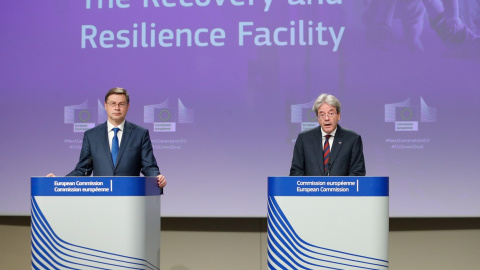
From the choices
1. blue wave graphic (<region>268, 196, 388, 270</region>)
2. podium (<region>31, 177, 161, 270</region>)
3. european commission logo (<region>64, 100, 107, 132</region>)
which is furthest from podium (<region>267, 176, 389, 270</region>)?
european commission logo (<region>64, 100, 107, 132</region>)

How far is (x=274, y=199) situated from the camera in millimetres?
3129

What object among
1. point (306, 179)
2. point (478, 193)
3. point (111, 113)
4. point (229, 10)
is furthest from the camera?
point (229, 10)

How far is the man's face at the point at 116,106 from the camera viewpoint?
12.0ft

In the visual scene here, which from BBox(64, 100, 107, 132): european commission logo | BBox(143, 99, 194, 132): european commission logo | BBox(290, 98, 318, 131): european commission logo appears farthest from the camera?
BBox(64, 100, 107, 132): european commission logo

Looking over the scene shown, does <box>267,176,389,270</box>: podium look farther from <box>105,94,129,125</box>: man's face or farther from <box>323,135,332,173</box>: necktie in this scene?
<box>105,94,129,125</box>: man's face

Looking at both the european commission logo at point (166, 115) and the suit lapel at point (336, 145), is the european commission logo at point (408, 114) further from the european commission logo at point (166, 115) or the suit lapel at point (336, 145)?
the european commission logo at point (166, 115)

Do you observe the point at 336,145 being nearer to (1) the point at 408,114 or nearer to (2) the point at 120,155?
(2) the point at 120,155

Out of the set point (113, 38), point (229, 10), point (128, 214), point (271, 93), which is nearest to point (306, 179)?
point (128, 214)

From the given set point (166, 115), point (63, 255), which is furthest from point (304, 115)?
point (63, 255)

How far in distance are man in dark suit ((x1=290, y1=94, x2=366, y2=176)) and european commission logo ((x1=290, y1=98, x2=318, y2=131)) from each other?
1453mm

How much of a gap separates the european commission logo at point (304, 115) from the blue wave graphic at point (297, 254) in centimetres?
216

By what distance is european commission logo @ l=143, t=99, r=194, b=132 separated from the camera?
539 cm

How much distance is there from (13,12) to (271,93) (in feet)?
8.13

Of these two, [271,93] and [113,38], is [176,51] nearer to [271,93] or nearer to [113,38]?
[113,38]
